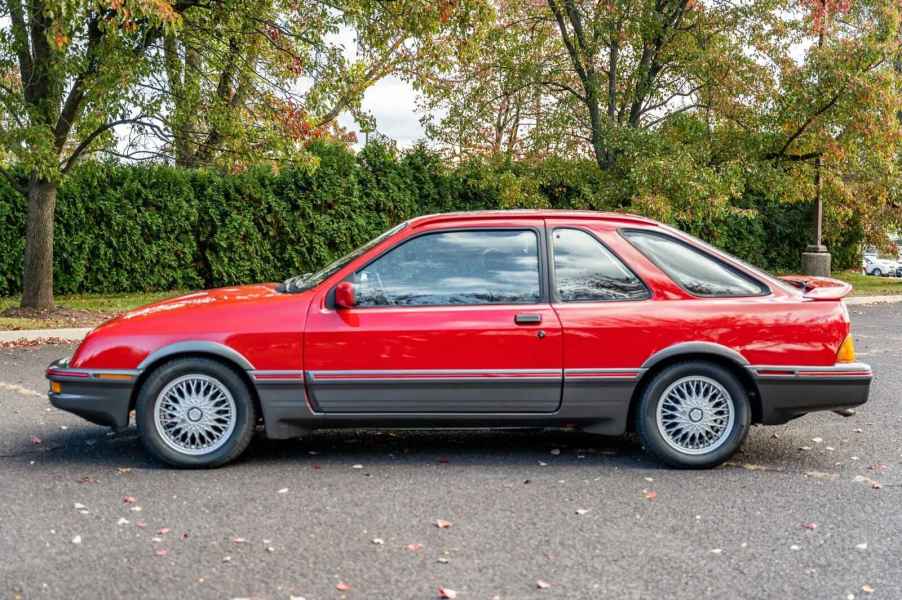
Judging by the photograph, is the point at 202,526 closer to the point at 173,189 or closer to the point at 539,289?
the point at 539,289

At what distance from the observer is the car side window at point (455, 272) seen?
589 centimetres

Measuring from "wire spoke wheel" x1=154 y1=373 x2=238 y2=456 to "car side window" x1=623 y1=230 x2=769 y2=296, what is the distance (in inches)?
110

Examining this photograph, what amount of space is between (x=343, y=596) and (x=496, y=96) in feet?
51.3

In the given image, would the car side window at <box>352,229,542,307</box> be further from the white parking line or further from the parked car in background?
the parked car in background

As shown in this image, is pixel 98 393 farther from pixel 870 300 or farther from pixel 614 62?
pixel 870 300

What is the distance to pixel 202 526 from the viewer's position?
475 centimetres

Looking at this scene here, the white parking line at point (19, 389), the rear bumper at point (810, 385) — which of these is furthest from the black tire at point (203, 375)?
the rear bumper at point (810, 385)

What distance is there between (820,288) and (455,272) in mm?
2409

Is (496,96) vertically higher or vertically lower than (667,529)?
higher

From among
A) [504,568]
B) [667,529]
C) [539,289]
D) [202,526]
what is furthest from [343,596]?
[539,289]

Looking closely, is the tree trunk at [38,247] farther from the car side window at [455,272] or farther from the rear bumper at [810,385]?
the rear bumper at [810,385]

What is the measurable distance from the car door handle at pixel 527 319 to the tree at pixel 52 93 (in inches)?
309

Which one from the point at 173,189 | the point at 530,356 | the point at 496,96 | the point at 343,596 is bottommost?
the point at 343,596

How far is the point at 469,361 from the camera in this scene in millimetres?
5754
